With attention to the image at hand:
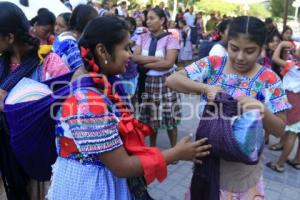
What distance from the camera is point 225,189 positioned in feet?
6.68

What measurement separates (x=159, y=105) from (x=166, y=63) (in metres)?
0.55

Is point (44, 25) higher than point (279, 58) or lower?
higher

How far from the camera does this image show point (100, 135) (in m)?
1.54

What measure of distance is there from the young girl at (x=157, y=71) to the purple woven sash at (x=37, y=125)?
95.3 inches

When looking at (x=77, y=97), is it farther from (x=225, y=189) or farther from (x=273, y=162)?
(x=273, y=162)

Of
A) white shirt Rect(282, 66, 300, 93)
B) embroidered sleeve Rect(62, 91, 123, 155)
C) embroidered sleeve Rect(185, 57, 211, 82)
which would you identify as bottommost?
white shirt Rect(282, 66, 300, 93)

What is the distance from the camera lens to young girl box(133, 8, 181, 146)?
4309 millimetres

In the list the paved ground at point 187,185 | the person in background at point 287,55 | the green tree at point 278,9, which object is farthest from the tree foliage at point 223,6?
the paved ground at point 187,185

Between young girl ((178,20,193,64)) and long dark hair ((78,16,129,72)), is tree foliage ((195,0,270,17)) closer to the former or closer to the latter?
young girl ((178,20,193,64))

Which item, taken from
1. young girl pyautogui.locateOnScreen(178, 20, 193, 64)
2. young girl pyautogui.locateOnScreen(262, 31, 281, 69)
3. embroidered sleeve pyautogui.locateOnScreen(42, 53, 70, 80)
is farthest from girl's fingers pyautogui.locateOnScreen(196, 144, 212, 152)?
young girl pyautogui.locateOnScreen(178, 20, 193, 64)

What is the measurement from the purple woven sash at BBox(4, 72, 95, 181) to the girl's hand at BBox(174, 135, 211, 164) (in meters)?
0.51

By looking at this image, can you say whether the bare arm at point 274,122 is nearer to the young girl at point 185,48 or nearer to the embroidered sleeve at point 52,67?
the embroidered sleeve at point 52,67

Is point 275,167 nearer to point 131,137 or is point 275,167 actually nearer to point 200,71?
point 200,71

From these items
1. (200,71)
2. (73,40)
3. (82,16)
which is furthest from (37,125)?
(82,16)
